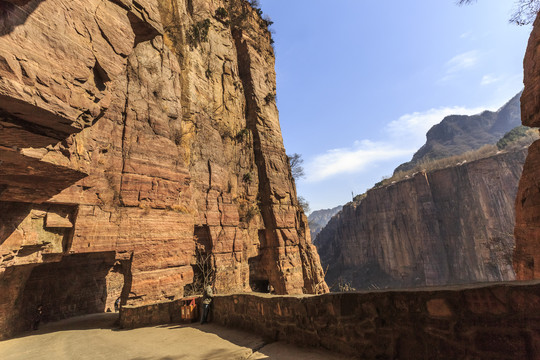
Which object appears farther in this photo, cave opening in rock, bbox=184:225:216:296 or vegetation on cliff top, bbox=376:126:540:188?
vegetation on cliff top, bbox=376:126:540:188

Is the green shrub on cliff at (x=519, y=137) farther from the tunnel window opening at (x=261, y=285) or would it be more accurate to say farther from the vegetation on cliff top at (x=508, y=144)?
the tunnel window opening at (x=261, y=285)

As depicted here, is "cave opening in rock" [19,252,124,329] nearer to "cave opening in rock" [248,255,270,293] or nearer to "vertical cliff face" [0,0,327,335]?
"vertical cliff face" [0,0,327,335]

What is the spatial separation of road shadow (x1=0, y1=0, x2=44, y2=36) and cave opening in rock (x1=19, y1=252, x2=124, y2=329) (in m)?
8.38

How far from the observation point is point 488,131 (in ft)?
283

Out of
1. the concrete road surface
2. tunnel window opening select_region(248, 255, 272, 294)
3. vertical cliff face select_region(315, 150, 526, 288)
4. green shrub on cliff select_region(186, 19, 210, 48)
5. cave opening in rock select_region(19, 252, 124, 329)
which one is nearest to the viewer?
the concrete road surface

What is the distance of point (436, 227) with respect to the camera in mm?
46719

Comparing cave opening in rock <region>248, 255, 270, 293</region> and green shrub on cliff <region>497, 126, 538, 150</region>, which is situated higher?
green shrub on cliff <region>497, 126, 538, 150</region>

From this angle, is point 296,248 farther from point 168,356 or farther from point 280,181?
point 168,356

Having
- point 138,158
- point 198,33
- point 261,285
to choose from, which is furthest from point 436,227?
point 138,158

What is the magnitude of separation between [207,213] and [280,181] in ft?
23.5

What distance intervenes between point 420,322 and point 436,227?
5348 centimetres

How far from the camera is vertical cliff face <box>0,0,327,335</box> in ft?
13.8

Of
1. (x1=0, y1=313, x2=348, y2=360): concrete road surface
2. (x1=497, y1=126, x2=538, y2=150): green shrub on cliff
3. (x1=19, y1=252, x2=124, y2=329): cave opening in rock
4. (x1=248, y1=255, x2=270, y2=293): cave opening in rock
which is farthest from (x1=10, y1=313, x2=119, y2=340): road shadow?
(x1=497, y1=126, x2=538, y2=150): green shrub on cliff

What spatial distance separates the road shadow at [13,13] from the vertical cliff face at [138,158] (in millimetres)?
17
